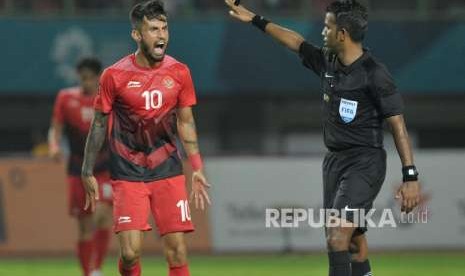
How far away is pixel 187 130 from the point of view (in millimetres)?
9867

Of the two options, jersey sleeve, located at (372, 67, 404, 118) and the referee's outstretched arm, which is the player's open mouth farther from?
jersey sleeve, located at (372, 67, 404, 118)

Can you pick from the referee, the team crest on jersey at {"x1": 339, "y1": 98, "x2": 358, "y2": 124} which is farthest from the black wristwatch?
the team crest on jersey at {"x1": 339, "y1": 98, "x2": 358, "y2": 124}

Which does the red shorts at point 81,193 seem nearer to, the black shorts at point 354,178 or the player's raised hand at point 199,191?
the player's raised hand at point 199,191

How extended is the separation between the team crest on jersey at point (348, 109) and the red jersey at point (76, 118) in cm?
480

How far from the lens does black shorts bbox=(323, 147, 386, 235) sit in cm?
Answer: 948

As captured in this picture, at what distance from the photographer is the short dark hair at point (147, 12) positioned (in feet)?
31.4

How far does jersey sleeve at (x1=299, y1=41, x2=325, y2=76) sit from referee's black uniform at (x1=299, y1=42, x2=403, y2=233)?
0.25 ft

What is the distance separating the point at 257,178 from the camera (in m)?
18.5

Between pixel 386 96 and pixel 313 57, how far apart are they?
96cm

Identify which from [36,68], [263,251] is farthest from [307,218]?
[36,68]

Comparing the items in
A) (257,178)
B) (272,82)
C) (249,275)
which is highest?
(272,82)

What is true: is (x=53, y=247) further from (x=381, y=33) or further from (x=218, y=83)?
(x=381, y=33)

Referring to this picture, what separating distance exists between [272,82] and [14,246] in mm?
8886

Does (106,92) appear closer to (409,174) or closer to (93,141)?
(93,141)
